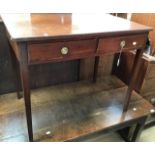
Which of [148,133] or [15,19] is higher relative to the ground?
[15,19]

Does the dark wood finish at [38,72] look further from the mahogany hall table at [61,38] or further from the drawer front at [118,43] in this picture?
the drawer front at [118,43]

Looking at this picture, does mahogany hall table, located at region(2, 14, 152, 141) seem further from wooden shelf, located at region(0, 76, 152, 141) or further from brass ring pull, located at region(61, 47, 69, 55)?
wooden shelf, located at region(0, 76, 152, 141)

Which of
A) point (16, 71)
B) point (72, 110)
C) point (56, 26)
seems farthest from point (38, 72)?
point (56, 26)

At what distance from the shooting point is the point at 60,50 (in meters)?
0.80

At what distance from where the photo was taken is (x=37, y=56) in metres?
0.77

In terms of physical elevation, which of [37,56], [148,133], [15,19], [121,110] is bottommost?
[148,133]

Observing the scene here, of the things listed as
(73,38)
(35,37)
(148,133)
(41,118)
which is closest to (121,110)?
(148,133)

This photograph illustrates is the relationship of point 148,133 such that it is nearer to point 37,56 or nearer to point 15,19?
point 37,56

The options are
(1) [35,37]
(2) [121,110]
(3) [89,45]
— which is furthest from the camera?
(2) [121,110]

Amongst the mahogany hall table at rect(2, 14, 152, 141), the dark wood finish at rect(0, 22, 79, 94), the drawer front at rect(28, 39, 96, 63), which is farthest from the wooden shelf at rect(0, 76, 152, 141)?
the drawer front at rect(28, 39, 96, 63)

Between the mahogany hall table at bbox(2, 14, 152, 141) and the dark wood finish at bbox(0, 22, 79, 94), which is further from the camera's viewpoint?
the dark wood finish at bbox(0, 22, 79, 94)

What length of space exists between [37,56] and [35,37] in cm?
9

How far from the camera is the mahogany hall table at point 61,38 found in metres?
0.74

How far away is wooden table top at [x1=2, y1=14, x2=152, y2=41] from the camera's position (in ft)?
2.45
